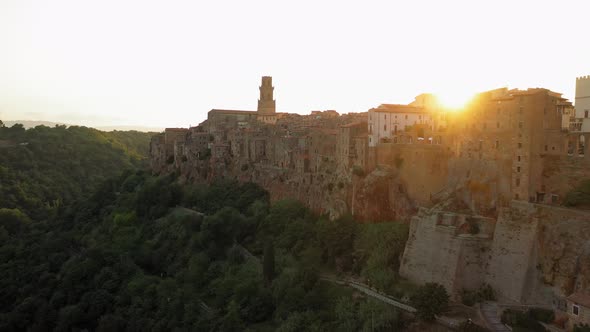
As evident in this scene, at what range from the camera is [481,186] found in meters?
25.9

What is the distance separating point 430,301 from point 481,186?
6.71 meters

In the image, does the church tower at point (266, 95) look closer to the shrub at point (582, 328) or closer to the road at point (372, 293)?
the road at point (372, 293)

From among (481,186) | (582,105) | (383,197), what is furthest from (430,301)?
(582,105)

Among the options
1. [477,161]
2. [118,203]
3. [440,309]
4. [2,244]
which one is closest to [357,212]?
[477,161]

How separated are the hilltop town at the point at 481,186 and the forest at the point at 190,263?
185 centimetres

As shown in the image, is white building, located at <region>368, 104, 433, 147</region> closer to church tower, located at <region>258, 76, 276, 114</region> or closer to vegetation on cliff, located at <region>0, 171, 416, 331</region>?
vegetation on cliff, located at <region>0, 171, 416, 331</region>

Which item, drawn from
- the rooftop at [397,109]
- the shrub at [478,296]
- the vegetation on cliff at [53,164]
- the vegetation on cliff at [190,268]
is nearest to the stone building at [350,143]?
the rooftop at [397,109]

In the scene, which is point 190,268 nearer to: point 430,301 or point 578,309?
point 430,301

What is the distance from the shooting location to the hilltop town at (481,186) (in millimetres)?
22531

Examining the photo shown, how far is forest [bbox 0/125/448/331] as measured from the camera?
28.2 m

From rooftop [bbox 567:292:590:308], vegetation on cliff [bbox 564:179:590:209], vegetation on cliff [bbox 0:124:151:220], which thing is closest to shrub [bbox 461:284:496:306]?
rooftop [bbox 567:292:590:308]

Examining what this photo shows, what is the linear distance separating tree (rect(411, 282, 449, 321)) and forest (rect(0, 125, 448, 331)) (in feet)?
3.97

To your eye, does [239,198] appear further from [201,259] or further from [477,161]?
[477,161]

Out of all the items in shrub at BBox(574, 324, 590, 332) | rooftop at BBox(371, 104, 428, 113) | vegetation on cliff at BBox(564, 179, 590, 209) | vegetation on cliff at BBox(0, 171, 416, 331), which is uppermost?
rooftop at BBox(371, 104, 428, 113)
